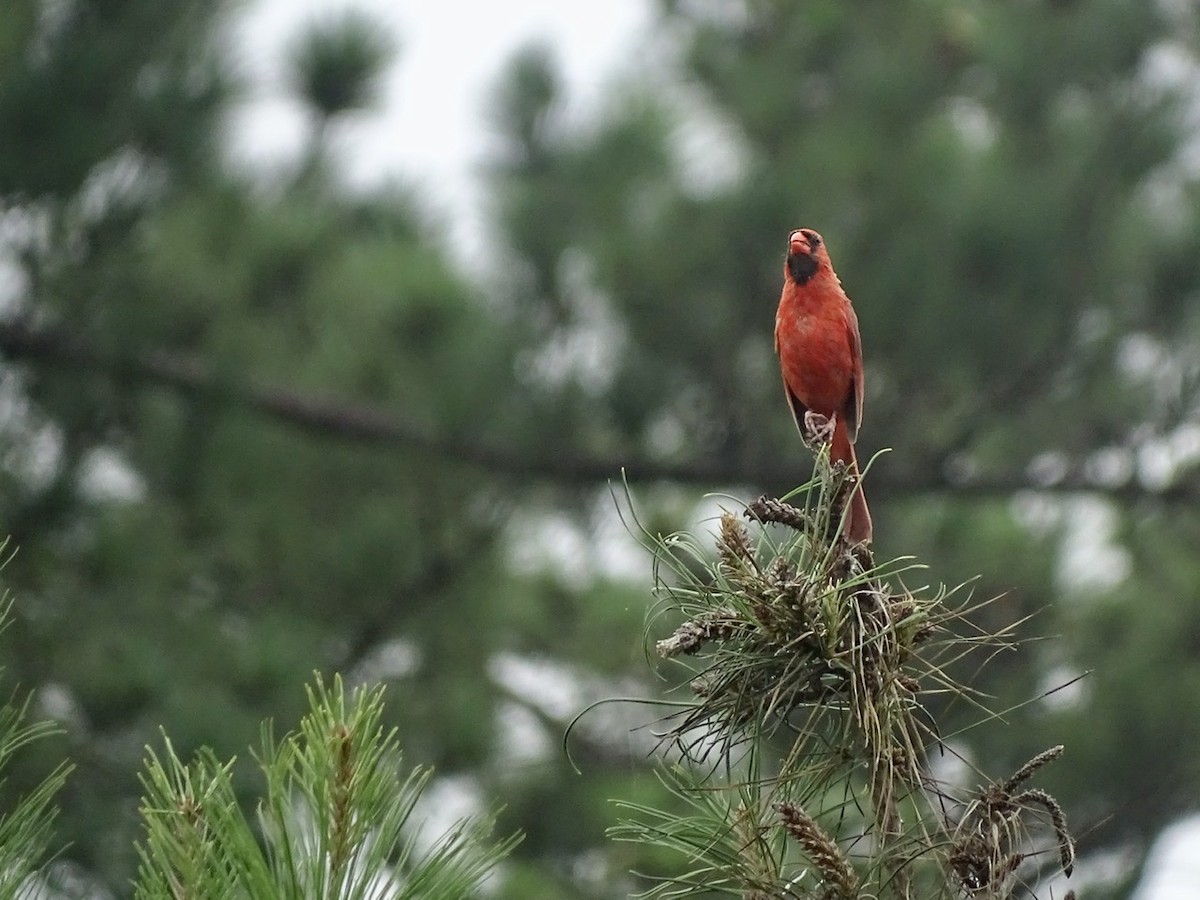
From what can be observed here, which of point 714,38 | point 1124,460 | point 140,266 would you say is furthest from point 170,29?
point 1124,460

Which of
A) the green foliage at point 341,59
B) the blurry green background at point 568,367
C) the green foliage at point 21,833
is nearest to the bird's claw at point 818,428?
the green foliage at point 21,833

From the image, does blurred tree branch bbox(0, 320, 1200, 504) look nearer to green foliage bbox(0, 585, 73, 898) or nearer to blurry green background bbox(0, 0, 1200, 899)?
blurry green background bbox(0, 0, 1200, 899)

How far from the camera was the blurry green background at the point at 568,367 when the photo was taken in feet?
19.1

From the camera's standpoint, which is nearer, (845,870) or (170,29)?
(845,870)

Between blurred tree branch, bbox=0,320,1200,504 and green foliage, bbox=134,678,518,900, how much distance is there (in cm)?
476

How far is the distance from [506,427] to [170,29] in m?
1.89

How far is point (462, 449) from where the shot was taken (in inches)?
254

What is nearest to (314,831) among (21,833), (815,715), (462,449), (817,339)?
(21,833)

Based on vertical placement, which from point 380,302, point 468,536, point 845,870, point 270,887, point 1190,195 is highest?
point 1190,195

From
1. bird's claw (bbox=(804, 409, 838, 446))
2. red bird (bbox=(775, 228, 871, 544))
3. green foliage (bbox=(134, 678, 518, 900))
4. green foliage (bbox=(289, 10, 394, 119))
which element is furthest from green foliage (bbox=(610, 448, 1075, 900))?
green foliage (bbox=(289, 10, 394, 119))

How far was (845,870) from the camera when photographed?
160 centimetres

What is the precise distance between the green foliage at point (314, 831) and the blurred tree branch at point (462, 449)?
15.6ft

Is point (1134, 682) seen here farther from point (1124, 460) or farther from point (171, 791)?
point (171, 791)

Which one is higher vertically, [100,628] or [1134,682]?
[1134,682]
